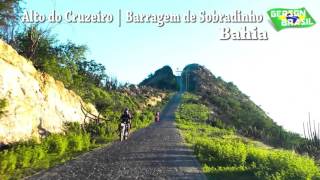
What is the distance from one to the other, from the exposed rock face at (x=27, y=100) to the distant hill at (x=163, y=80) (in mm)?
123285

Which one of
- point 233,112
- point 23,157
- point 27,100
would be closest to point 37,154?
point 23,157

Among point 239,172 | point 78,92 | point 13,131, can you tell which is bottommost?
point 239,172

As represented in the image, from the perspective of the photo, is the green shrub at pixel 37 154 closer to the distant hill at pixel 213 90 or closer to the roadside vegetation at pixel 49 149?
the roadside vegetation at pixel 49 149

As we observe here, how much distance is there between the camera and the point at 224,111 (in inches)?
3627

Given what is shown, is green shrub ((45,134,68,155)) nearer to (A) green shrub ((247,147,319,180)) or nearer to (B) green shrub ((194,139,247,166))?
(B) green shrub ((194,139,247,166))

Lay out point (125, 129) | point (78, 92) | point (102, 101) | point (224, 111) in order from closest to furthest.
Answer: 1. point (125, 129)
2. point (78, 92)
3. point (102, 101)
4. point (224, 111)

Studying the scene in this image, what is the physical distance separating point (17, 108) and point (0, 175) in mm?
7027

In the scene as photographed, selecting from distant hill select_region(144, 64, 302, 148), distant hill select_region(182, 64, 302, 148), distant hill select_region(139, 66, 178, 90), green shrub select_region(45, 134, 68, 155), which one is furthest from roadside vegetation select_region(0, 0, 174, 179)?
distant hill select_region(139, 66, 178, 90)

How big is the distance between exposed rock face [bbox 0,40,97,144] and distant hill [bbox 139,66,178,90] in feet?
404

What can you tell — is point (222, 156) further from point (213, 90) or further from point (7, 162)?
point (213, 90)

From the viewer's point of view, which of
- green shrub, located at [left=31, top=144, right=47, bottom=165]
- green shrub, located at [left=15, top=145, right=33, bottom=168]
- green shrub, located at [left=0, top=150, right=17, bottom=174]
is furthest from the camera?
green shrub, located at [left=31, top=144, right=47, bottom=165]

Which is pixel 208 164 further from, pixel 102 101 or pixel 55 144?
pixel 102 101

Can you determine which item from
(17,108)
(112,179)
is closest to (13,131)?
(17,108)

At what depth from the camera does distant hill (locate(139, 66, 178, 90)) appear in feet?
507
